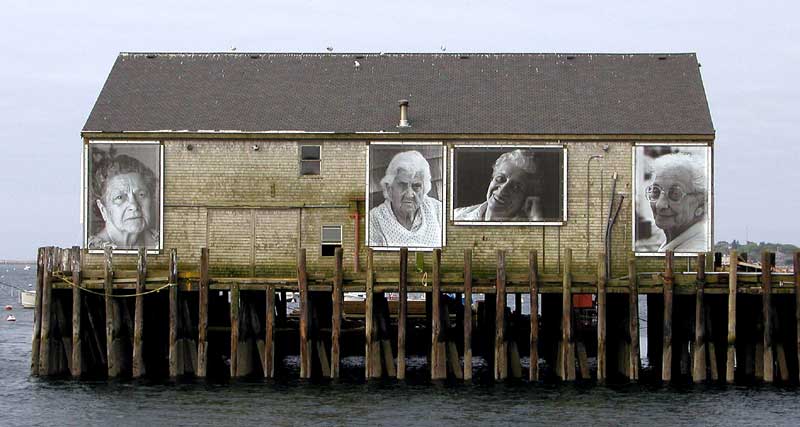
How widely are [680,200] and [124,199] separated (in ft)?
55.7

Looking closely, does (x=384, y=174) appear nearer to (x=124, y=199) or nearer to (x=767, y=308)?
(x=124, y=199)

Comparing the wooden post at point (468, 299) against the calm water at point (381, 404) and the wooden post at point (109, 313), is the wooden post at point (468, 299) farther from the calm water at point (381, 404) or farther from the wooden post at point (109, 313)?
the wooden post at point (109, 313)

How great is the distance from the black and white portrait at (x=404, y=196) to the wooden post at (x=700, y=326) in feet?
25.6

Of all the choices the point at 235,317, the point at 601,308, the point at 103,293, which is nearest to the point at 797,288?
the point at 601,308

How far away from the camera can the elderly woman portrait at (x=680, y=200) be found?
4269 cm

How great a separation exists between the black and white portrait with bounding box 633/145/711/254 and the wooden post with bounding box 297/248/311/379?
1009cm

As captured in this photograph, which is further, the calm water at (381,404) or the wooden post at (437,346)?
the wooden post at (437,346)

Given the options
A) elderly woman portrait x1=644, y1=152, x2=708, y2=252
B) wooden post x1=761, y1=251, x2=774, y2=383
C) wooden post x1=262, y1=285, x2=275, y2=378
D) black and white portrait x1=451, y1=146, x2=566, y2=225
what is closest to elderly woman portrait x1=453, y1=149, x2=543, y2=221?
black and white portrait x1=451, y1=146, x2=566, y2=225

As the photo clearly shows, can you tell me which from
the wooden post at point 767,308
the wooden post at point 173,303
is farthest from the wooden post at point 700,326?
the wooden post at point 173,303

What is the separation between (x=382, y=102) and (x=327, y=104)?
1751 millimetres

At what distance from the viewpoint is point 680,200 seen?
141ft

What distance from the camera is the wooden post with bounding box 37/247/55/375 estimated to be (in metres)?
42.3

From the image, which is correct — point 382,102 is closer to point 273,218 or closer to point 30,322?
point 273,218

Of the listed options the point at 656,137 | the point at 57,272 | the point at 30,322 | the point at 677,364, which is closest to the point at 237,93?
the point at 57,272
